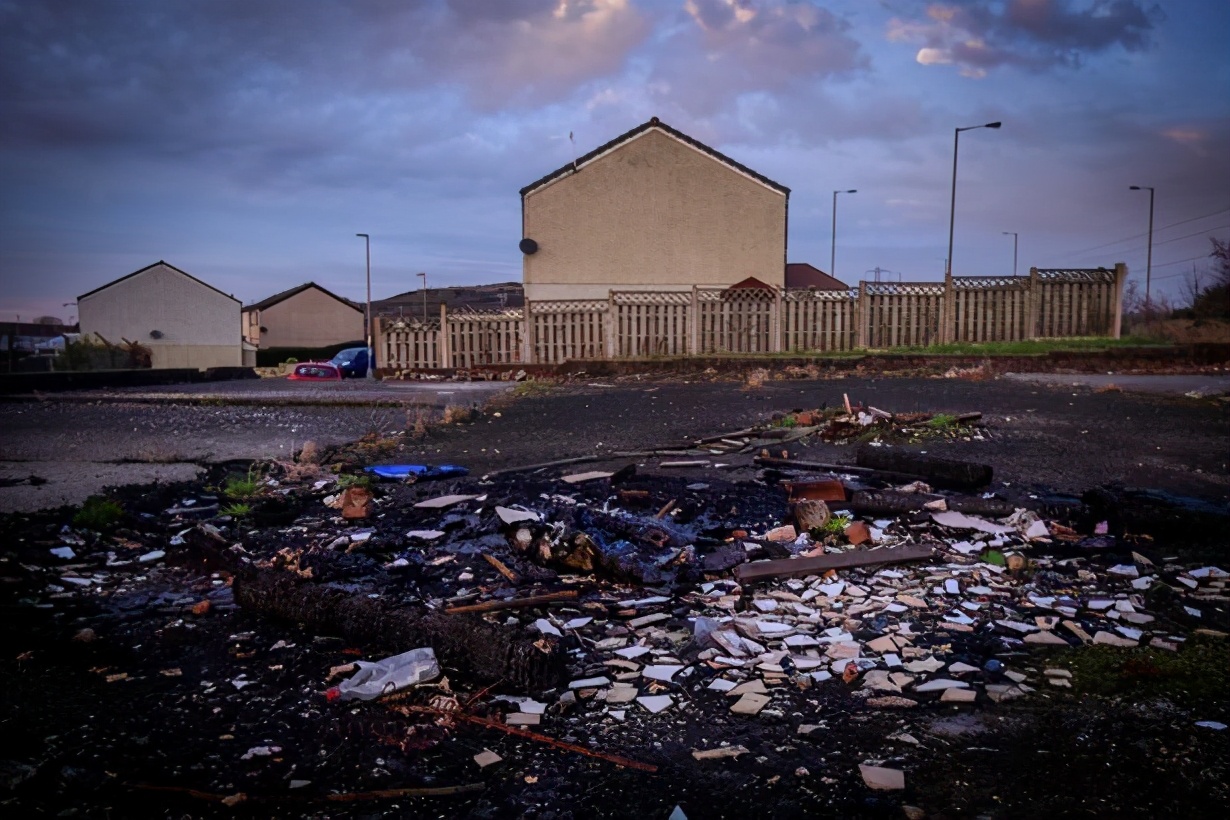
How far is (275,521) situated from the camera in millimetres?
4691

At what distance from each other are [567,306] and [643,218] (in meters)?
7.77

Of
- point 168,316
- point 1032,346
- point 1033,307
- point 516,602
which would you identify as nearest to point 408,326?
point 1032,346

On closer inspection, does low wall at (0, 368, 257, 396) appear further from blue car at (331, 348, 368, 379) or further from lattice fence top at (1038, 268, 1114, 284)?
lattice fence top at (1038, 268, 1114, 284)

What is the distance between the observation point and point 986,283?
20000 mm

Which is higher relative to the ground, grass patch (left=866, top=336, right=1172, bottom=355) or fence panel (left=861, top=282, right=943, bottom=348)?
fence panel (left=861, top=282, right=943, bottom=348)

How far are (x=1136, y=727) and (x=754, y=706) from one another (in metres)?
1.12

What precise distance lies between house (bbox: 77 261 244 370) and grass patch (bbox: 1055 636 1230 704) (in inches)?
1724

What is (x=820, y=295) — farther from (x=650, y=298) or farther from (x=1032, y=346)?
(x=1032, y=346)

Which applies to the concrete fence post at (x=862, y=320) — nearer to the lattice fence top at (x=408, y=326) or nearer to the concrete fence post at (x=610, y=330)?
the concrete fence post at (x=610, y=330)

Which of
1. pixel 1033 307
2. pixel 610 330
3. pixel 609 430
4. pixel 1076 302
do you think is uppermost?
pixel 1076 302

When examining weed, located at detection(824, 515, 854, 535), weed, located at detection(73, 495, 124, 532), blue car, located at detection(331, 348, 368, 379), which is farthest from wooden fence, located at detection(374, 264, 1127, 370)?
weed, located at detection(824, 515, 854, 535)

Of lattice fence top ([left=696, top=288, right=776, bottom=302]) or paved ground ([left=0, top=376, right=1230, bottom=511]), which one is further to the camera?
lattice fence top ([left=696, top=288, right=776, bottom=302])

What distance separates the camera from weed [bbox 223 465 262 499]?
5.30 meters

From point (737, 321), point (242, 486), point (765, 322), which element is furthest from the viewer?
point (765, 322)
